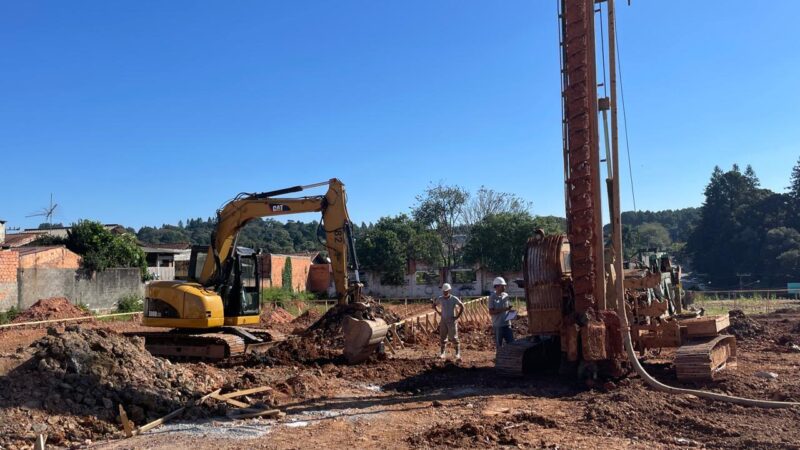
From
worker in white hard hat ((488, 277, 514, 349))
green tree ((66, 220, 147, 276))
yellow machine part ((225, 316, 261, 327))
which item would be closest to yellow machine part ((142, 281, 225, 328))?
yellow machine part ((225, 316, 261, 327))

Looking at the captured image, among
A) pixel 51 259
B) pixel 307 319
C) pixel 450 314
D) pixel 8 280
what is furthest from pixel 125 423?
pixel 51 259

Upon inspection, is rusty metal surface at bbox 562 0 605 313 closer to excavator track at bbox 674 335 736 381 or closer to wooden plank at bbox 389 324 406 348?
excavator track at bbox 674 335 736 381

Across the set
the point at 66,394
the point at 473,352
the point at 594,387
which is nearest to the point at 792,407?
the point at 594,387

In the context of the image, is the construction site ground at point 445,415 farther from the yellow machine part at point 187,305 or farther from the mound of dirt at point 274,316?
the mound of dirt at point 274,316

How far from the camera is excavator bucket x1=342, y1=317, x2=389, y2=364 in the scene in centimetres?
1265

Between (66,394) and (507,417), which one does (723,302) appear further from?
(66,394)

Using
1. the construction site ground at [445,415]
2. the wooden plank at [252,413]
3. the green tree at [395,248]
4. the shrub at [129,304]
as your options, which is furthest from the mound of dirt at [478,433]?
the green tree at [395,248]

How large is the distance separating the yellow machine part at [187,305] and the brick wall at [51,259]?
44.6 feet

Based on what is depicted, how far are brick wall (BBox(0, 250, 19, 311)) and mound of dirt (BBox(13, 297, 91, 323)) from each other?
2.16 feet

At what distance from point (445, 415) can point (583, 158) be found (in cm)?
439

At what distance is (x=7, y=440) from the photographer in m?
7.36

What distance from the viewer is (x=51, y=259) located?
27047mm

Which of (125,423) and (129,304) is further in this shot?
(129,304)

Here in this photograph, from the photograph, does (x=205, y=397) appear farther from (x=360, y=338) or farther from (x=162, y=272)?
(x=162, y=272)
